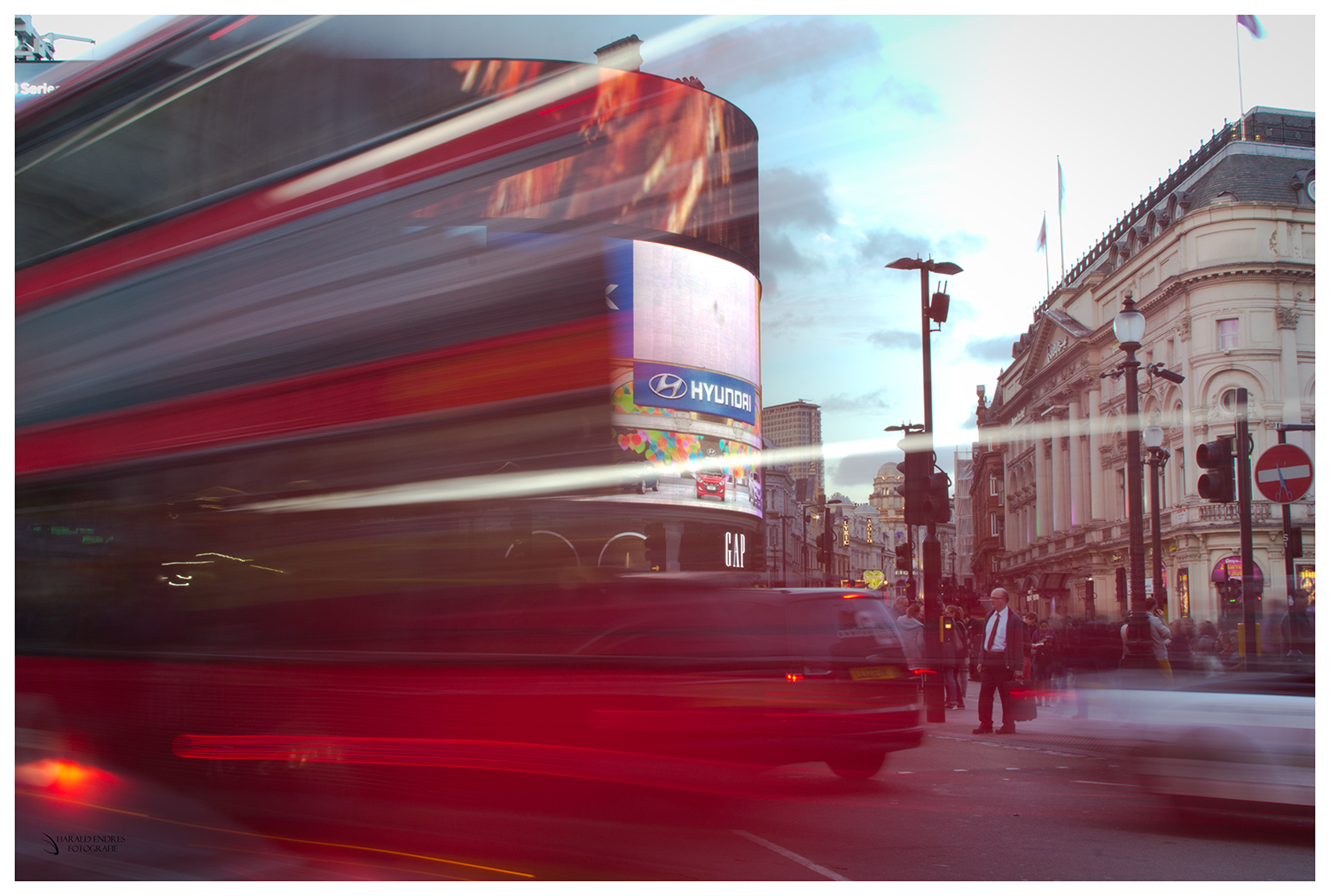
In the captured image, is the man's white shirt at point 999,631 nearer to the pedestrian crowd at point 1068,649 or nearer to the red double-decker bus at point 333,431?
the pedestrian crowd at point 1068,649

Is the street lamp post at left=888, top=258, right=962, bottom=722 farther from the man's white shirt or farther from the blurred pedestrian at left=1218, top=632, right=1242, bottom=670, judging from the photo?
the blurred pedestrian at left=1218, top=632, right=1242, bottom=670

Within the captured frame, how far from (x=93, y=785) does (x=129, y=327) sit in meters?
2.76

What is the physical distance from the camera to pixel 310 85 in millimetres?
5926

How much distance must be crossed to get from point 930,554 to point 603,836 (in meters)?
10.5

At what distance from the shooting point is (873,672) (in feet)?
26.2

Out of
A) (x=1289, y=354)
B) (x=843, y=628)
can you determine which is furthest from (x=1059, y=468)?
(x=843, y=628)

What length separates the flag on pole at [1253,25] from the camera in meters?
5.80

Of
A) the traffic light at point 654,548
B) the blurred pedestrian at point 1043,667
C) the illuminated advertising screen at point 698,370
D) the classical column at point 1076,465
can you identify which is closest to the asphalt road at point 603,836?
the traffic light at point 654,548

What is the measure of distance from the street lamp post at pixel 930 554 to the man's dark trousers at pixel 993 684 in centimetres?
58

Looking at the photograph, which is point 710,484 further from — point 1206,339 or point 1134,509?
point 1134,509

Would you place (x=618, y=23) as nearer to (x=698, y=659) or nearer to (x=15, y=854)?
(x=698, y=659)

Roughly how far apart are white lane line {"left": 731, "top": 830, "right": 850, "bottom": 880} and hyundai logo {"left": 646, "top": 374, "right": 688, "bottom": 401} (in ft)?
126

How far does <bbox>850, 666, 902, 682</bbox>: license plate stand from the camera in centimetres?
779

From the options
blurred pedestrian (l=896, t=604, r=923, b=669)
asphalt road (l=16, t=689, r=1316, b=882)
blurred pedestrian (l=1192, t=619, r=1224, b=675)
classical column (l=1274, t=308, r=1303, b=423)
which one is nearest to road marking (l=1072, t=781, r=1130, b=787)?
asphalt road (l=16, t=689, r=1316, b=882)
